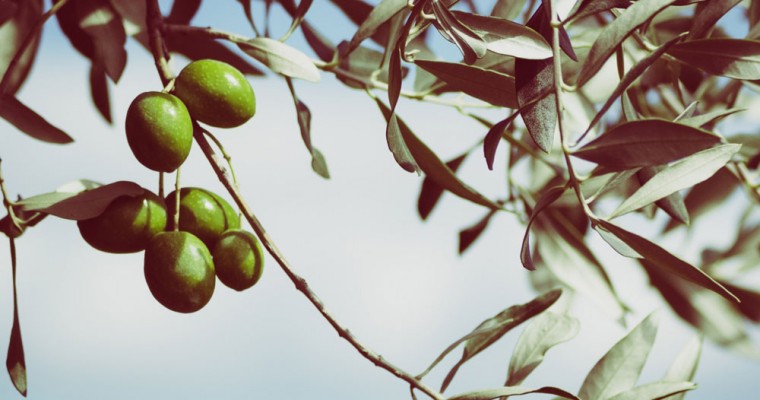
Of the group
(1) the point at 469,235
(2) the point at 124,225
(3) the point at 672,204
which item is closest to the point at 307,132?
(2) the point at 124,225

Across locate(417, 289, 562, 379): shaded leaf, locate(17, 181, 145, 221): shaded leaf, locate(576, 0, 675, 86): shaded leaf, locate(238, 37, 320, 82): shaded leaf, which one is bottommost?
locate(417, 289, 562, 379): shaded leaf

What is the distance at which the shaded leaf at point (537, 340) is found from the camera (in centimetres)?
128

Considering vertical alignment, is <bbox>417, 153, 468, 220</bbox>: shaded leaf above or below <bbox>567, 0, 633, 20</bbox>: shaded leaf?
below

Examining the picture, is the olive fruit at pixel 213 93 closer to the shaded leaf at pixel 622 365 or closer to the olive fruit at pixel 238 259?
the olive fruit at pixel 238 259

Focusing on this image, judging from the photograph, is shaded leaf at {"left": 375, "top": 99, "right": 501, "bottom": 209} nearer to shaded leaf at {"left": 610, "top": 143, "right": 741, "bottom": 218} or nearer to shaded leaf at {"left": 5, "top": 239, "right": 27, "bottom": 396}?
shaded leaf at {"left": 610, "top": 143, "right": 741, "bottom": 218}

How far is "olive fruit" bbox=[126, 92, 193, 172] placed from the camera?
3.35 feet

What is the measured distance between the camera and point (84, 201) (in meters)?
1.10


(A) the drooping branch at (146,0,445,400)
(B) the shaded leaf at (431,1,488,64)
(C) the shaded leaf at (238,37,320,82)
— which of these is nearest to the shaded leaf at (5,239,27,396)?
(A) the drooping branch at (146,0,445,400)

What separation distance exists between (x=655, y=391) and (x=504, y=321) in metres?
0.22

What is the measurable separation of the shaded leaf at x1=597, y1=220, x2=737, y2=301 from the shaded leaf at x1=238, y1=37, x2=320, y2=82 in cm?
43

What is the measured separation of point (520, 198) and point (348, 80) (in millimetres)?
579

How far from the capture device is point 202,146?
1110mm

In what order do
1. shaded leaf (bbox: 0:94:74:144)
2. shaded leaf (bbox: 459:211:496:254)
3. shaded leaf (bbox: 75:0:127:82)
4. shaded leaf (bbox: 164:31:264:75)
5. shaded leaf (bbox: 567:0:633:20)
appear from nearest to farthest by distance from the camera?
1. shaded leaf (bbox: 567:0:633:20)
2. shaded leaf (bbox: 0:94:74:144)
3. shaded leaf (bbox: 75:0:127:82)
4. shaded leaf (bbox: 164:31:264:75)
5. shaded leaf (bbox: 459:211:496:254)

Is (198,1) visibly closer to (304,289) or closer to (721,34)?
(304,289)
